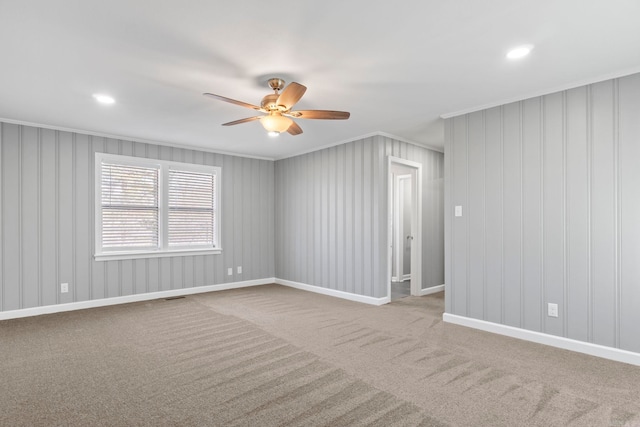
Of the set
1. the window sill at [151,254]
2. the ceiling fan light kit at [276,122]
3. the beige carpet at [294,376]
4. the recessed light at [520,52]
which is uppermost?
the recessed light at [520,52]

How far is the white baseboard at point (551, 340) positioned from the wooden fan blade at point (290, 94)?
10.0ft

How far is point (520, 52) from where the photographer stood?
8.73 ft

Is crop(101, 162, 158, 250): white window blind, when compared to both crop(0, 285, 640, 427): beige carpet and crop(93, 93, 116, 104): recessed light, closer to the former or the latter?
crop(0, 285, 640, 427): beige carpet

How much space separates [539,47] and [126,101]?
384cm

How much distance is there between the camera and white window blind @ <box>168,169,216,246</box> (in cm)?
582

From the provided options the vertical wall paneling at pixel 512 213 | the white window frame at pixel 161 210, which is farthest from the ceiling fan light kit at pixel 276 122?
the white window frame at pixel 161 210

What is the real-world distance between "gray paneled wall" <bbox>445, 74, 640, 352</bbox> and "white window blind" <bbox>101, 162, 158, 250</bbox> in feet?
14.6

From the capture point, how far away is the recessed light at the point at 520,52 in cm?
259

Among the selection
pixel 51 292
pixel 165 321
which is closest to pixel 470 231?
pixel 165 321

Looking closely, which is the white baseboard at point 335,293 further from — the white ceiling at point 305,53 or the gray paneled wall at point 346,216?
the white ceiling at point 305,53

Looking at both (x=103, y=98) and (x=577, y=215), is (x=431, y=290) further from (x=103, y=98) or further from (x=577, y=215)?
(x=103, y=98)

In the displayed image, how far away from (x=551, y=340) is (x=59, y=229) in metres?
6.01

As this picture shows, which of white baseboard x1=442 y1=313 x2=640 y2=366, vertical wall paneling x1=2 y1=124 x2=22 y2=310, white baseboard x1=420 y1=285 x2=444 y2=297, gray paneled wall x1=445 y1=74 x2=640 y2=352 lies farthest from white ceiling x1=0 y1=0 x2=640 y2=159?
white baseboard x1=420 y1=285 x2=444 y2=297

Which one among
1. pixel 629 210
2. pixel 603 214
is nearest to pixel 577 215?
pixel 603 214
